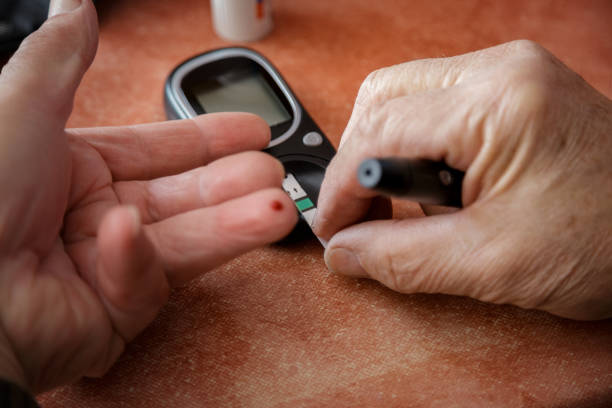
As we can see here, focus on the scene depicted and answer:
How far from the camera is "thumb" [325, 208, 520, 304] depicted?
0.64 m

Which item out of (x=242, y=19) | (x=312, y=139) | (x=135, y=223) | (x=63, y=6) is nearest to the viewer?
(x=135, y=223)

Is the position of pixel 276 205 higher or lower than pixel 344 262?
higher

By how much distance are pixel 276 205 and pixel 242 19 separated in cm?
57

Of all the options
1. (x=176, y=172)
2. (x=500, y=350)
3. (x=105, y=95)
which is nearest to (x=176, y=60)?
(x=105, y=95)

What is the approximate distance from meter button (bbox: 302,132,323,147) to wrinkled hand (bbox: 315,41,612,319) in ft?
0.67

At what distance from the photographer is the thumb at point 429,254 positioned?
0.64 metres

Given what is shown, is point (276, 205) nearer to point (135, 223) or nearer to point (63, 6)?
point (135, 223)

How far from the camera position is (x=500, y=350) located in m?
0.72

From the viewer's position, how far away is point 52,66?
71 cm

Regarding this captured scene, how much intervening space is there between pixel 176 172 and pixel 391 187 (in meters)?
0.38

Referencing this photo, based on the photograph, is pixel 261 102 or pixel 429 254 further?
pixel 261 102

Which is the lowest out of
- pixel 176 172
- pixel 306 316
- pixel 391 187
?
pixel 306 316

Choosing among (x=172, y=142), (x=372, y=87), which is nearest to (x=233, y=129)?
(x=172, y=142)

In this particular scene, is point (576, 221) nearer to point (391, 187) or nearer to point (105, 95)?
point (391, 187)
